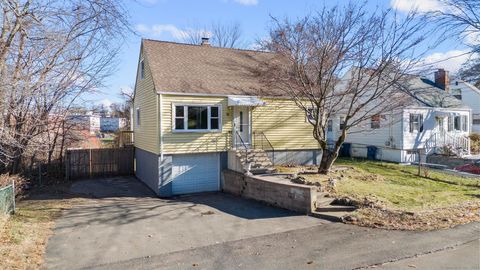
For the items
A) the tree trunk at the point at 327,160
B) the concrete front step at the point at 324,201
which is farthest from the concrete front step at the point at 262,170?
the concrete front step at the point at 324,201

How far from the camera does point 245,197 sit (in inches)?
551

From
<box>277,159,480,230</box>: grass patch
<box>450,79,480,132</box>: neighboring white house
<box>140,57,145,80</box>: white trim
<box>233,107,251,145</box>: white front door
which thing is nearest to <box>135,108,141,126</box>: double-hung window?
<box>140,57,145,80</box>: white trim

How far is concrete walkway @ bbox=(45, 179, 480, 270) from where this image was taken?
671 cm

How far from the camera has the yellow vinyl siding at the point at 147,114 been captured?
602 inches

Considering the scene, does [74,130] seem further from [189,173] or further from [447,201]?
[447,201]

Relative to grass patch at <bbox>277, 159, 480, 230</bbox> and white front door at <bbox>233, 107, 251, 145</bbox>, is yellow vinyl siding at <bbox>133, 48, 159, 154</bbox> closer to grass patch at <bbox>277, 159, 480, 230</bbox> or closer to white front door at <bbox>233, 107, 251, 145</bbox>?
white front door at <bbox>233, 107, 251, 145</bbox>

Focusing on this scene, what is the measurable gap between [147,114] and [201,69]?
3.52m

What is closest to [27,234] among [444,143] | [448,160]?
[448,160]

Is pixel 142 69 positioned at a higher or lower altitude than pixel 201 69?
higher

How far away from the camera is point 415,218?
29.3ft

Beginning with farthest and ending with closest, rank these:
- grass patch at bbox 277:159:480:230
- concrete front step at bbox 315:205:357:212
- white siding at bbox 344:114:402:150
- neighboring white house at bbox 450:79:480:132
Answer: neighboring white house at bbox 450:79:480:132 < white siding at bbox 344:114:402:150 < concrete front step at bbox 315:205:357:212 < grass patch at bbox 277:159:480:230

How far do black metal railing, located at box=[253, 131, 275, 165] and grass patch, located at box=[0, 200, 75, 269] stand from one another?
8629 mm

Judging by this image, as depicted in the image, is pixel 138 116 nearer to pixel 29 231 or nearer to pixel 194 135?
pixel 194 135

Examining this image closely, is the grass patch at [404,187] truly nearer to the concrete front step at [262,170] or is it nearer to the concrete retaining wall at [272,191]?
the concrete front step at [262,170]
